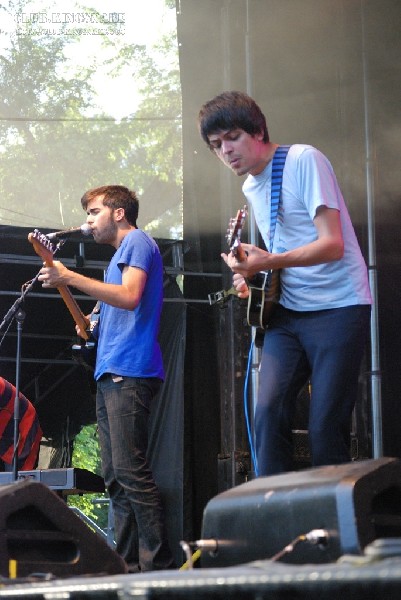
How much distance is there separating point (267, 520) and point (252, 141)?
59.3 inches

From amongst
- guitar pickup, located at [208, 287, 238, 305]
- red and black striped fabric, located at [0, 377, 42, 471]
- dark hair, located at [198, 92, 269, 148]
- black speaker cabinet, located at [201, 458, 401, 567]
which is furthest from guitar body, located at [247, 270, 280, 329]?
red and black striped fabric, located at [0, 377, 42, 471]

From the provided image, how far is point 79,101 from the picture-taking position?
22.5 feet

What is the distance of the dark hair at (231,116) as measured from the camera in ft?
10.2

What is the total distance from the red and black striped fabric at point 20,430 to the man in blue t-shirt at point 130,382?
2.45m

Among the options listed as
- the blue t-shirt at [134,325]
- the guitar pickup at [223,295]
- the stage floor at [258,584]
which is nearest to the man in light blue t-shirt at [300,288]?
the blue t-shirt at [134,325]

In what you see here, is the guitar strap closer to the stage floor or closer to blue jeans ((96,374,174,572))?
blue jeans ((96,374,174,572))

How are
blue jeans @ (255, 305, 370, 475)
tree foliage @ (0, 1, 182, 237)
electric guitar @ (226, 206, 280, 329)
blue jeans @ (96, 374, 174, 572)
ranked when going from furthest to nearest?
tree foliage @ (0, 1, 182, 237)
blue jeans @ (96, 374, 174, 572)
electric guitar @ (226, 206, 280, 329)
blue jeans @ (255, 305, 370, 475)

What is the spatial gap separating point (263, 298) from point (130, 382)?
1042 mm

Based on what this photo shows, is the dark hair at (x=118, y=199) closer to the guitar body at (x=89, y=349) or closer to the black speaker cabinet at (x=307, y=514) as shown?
the guitar body at (x=89, y=349)

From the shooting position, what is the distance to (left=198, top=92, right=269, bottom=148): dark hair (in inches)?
123

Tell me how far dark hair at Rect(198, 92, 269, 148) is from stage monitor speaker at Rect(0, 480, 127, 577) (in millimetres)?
1396

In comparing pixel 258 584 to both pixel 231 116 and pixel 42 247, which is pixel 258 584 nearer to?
pixel 231 116

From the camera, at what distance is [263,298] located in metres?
3.04

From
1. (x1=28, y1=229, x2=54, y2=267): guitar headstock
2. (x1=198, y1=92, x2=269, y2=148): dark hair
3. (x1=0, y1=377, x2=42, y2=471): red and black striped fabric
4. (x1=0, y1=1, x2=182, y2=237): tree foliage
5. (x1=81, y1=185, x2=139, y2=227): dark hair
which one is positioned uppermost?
(x1=0, y1=1, x2=182, y2=237): tree foliage
